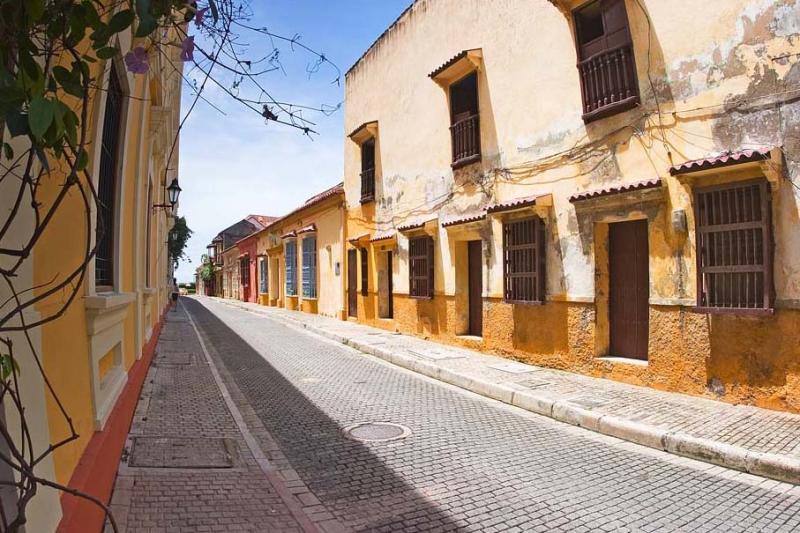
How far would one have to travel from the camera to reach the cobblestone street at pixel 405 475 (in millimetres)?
3643

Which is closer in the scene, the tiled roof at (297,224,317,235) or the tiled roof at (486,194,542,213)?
the tiled roof at (486,194,542,213)

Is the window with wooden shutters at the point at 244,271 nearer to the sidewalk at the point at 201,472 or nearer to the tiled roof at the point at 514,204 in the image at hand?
the tiled roof at the point at 514,204

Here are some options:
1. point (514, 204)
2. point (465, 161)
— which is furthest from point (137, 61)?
point (465, 161)

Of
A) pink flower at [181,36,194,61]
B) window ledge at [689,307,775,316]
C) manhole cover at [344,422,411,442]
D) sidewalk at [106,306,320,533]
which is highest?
pink flower at [181,36,194,61]

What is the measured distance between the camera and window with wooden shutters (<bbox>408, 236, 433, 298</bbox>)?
12.1 meters

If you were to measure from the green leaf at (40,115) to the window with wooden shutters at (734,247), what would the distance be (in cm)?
661

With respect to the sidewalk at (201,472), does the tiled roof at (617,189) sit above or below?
above

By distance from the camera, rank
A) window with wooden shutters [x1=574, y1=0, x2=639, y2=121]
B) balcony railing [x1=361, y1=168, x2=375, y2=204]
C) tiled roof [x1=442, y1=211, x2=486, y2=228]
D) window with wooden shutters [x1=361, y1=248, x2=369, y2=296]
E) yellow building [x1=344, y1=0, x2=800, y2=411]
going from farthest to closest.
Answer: window with wooden shutters [x1=361, y1=248, x2=369, y2=296], balcony railing [x1=361, y1=168, x2=375, y2=204], tiled roof [x1=442, y1=211, x2=486, y2=228], window with wooden shutters [x1=574, y1=0, x2=639, y2=121], yellow building [x1=344, y1=0, x2=800, y2=411]

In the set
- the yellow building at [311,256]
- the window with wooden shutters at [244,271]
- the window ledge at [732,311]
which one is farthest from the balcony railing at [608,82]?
the window with wooden shutters at [244,271]

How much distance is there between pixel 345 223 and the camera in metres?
17.6

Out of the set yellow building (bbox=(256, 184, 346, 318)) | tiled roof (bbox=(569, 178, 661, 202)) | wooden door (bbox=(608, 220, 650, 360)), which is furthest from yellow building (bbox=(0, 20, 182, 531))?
yellow building (bbox=(256, 184, 346, 318))

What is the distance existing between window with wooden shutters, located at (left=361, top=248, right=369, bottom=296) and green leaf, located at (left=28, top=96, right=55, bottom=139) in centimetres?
1474

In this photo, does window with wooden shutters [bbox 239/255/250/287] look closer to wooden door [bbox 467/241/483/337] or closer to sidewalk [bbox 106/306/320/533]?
wooden door [bbox 467/241/483/337]

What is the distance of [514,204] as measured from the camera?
29.2ft
